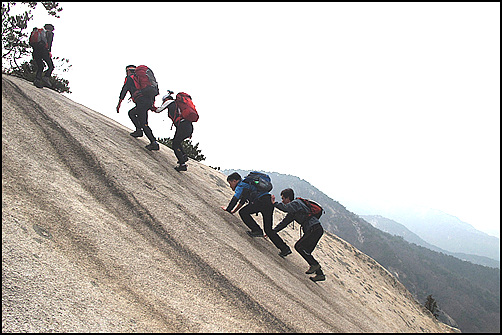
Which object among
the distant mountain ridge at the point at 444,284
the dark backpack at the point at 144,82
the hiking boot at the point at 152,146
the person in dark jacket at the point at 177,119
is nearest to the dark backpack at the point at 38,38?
the dark backpack at the point at 144,82

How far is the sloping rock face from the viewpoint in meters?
3.27

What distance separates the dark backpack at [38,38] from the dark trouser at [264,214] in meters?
8.92

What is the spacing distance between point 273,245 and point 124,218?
4.98 m

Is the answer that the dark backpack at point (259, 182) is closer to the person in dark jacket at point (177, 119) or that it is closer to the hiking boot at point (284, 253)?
the hiking boot at point (284, 253)

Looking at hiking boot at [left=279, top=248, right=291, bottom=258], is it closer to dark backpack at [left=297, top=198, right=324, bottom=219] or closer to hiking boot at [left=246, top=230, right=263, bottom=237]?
hiking boot at [left=246, top=230, right=263, bottom=237]

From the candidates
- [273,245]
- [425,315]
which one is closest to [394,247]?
[425,315]

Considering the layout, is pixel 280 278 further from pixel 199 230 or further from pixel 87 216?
pixel 87 216

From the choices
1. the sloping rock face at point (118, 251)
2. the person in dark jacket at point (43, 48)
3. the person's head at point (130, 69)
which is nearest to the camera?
the sloping rock face at point (118, 251)

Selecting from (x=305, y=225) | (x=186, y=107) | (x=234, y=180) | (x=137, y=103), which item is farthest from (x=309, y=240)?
(x=137, y=103)

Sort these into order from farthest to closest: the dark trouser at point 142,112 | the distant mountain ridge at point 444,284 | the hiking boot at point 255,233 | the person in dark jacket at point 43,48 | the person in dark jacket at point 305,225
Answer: the distant mountain ridge at point 444,284
the person in dark jacket at point 43,48
the dark trouser at point 142,112
the hiking boot at point 255,233
the person in dark jacket at point 305,225

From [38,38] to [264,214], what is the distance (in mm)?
9574

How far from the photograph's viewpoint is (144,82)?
28.3 ft

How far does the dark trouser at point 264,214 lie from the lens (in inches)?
309

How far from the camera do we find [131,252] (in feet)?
14.1
